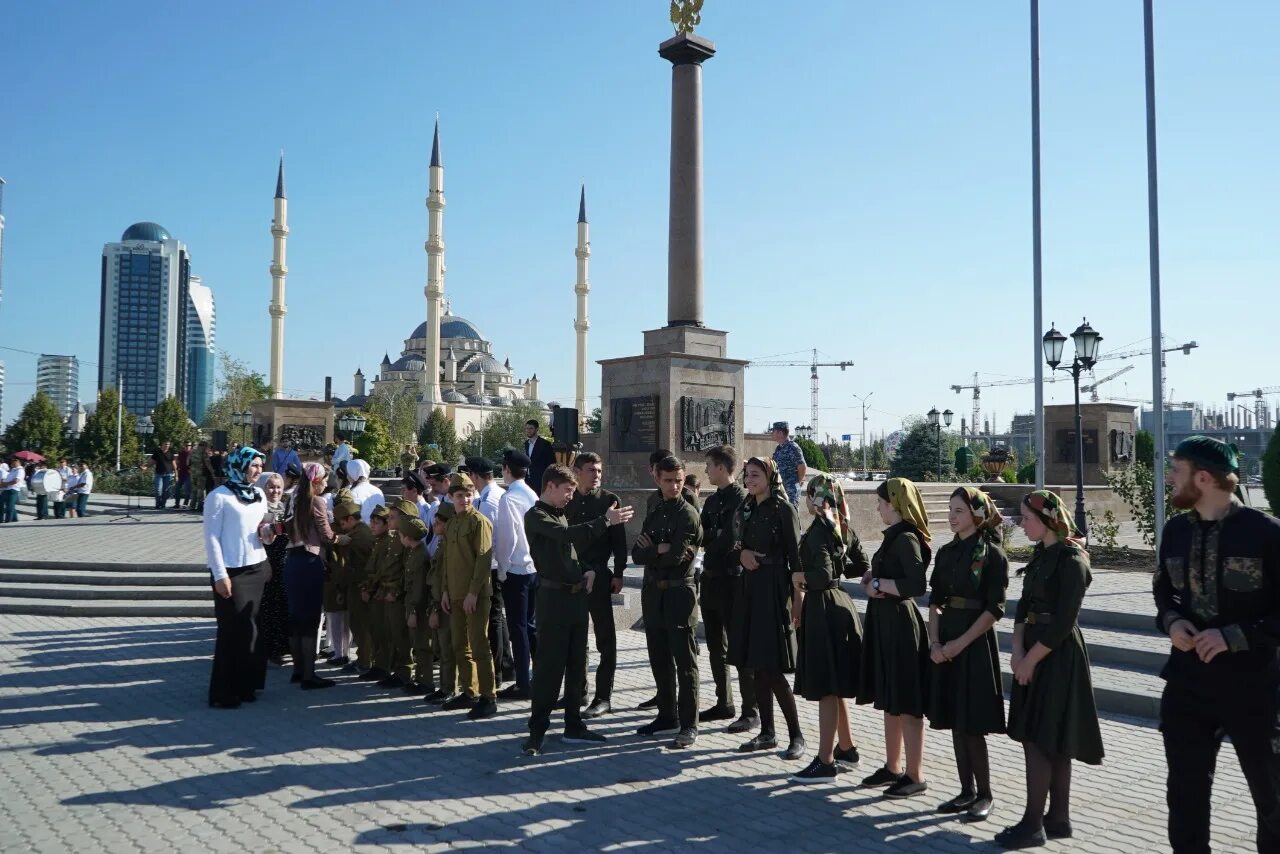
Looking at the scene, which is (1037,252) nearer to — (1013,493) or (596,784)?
(1013,493)

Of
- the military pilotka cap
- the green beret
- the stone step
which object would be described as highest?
the military pilotka cap

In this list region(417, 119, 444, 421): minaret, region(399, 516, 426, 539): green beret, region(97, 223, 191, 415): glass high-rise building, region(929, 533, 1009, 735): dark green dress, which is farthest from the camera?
region(97, 223, 191, 415): glass high-rise building

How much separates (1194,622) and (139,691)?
8024 millimetres

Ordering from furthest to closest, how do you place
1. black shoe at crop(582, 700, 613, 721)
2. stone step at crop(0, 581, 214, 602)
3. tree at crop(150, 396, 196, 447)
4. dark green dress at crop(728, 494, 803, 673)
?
tree at crop(150, 396, 196, 447), stone step at crop(0, 581, 214, 602), black shoe at crop(582, 700, 613, 721), dark green dress at crop(728, 494, 803, 673)

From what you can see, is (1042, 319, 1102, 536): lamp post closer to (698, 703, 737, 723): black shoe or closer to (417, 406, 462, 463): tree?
(698, 703, 737, 723): black shoe

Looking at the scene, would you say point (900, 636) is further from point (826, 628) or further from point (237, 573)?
point (237, 573)

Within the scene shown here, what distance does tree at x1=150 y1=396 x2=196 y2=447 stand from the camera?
5712 centimetres

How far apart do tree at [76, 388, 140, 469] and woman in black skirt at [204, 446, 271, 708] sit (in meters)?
56.8

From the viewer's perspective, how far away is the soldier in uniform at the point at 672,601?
670cm

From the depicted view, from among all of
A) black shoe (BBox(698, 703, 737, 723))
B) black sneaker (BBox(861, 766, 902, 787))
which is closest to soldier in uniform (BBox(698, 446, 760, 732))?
black shoe (BBox(698, 703, 737, 723))

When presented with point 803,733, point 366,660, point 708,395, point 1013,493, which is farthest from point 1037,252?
point 366,660

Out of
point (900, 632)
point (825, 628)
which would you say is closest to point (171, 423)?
point (825, 628)

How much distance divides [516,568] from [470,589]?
0.64 m

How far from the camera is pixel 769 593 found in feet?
21.0
